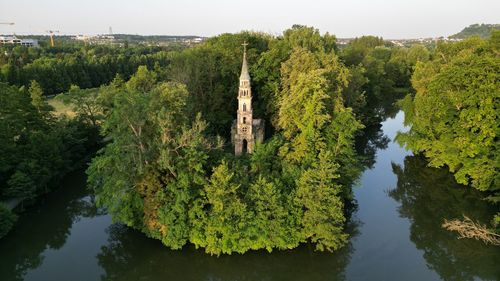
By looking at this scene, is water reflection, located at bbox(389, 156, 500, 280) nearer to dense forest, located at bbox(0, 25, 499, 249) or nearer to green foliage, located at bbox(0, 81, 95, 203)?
dense forest, located at bbox(0, 25, 499, 249)

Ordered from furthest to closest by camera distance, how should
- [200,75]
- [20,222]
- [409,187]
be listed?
[200,75], [409,187], [20,222]

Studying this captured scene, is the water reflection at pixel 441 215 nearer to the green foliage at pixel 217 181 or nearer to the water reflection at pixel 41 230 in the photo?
the green foliage at pixel 217 181

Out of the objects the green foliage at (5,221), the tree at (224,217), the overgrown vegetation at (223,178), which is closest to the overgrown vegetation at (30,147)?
the green foliage at (5,221)

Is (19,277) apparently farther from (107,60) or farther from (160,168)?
(107,60)

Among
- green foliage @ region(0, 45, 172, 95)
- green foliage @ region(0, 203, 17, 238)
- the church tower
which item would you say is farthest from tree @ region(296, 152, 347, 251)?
green foliage @ region(0, 45, 172, 95)

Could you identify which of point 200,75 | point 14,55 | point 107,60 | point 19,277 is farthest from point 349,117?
point 14,55

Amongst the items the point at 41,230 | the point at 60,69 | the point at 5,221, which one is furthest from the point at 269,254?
the point at 60,69

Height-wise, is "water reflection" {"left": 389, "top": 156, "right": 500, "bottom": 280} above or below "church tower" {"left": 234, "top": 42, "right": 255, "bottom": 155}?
below
